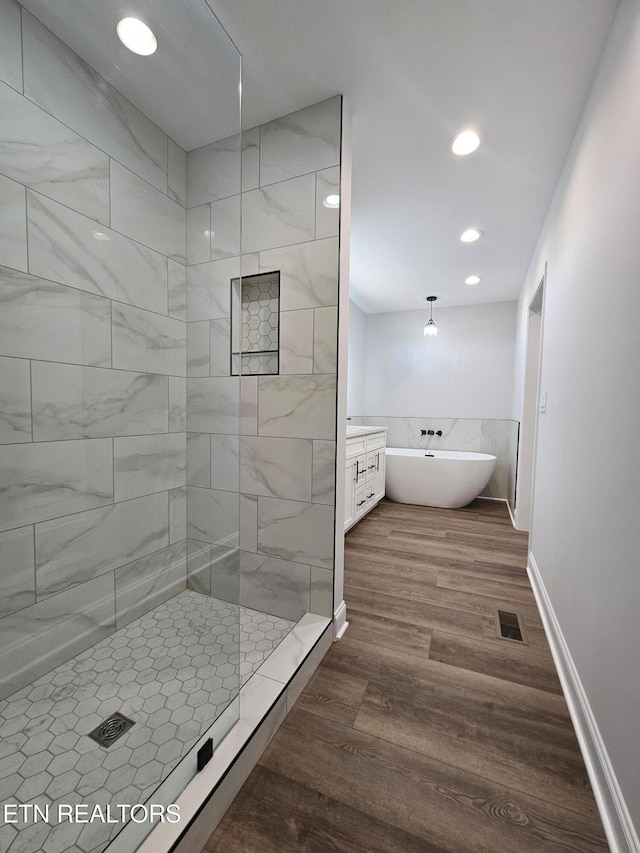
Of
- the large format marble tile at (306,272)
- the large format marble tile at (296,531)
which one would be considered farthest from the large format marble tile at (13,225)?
the large format marble tile at (296,531)

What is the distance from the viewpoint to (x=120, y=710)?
1.09m

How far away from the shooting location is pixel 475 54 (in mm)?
1317

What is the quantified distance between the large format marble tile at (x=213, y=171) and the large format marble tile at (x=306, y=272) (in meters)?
0.31

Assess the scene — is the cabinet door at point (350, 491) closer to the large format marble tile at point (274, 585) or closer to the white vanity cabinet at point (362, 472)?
the white vanity cabinet at point (362, 472)

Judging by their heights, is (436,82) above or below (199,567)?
above

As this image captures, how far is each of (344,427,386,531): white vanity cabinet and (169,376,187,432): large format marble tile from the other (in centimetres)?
115

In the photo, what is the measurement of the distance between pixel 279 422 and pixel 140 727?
1172 millimetres

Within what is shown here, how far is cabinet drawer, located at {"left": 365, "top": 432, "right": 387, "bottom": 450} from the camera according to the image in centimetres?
328

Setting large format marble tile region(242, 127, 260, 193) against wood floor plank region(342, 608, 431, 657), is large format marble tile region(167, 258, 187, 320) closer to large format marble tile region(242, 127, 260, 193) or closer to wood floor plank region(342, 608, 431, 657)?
large format marble tile region(242, 127, 260, 193)

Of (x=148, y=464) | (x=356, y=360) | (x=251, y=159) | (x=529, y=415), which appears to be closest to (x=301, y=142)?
(x=251, y=159)

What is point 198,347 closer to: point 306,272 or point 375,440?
point 306,272

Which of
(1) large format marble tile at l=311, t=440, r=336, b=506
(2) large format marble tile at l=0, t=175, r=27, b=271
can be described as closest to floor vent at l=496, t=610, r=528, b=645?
(1) large format marble tile at l=311, t=440, r=336, b=506

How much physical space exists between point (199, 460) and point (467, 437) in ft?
12.8

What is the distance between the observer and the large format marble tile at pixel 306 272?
1536mm
